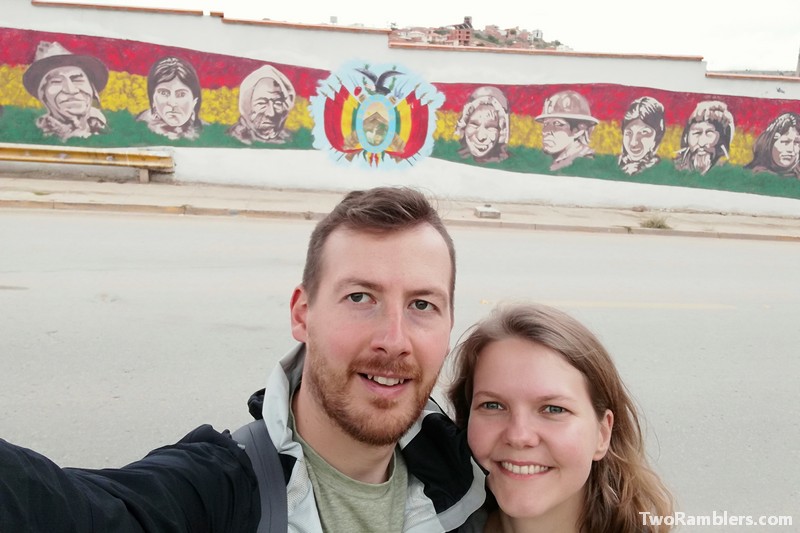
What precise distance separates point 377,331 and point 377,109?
14.7 metres

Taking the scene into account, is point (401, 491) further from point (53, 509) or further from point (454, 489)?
point (53, 509)

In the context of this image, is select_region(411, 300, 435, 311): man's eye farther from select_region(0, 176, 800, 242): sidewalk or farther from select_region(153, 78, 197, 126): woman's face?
select_region(153, 78, 197, 126): woman's face

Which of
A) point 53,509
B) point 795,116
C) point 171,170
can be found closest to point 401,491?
point 53,509

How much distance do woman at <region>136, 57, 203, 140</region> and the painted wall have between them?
28mm

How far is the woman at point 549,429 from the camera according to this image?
2203 millimetres

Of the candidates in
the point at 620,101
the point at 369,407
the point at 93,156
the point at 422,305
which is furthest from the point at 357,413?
the point at 620,101

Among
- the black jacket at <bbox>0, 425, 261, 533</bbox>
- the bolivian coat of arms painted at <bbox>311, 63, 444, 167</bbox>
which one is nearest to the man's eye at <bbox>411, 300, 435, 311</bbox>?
the black jacket at <bbox>0, 425, 261, 533</bbox>

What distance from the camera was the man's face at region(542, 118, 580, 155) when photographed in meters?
17.1

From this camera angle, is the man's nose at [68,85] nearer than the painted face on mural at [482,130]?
Yes

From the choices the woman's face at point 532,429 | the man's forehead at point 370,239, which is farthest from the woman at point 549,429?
the man's forehead at point 370,239

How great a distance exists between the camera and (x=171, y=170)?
15617 mm

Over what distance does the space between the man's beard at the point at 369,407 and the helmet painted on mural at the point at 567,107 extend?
1581 cm

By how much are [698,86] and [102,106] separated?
13103 mm

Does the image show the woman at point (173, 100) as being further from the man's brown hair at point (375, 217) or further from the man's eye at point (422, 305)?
the man's eye at point (422, 305)
